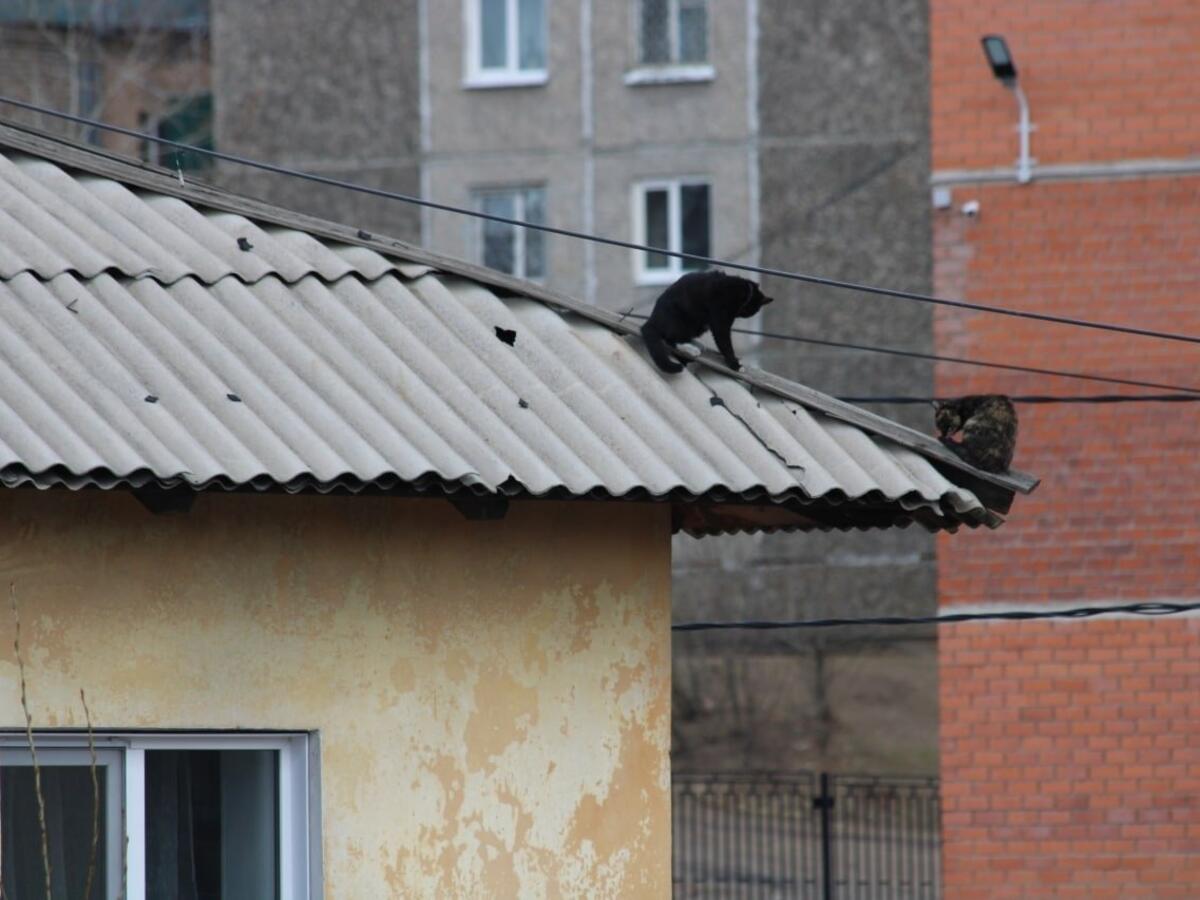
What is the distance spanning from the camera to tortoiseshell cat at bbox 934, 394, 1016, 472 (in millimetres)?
6824

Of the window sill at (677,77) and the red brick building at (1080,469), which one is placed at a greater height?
the window sill at (677,77)

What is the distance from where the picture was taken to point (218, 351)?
21.4 ft

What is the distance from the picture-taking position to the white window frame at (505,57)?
30.5 meters

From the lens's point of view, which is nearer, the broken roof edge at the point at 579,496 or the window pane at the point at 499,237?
the broken roof edge at the point at 579,496

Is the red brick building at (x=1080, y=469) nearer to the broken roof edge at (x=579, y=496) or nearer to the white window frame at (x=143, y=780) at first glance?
the broken roof edge at (x=579, y=496)

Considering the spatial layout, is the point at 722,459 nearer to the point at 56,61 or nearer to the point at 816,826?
the point at 816,826

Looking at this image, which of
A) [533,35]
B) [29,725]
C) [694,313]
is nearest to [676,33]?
[533,35]

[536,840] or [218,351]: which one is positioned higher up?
[218,351]

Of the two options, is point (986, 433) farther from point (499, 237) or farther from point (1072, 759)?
point (499, 237)

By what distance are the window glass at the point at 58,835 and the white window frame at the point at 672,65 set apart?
2452 cm

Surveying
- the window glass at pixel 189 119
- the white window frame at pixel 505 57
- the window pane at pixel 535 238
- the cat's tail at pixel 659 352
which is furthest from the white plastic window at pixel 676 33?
the cat's tail at pixel 659 352

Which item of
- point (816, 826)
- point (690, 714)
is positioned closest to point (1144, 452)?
point (816, 826)

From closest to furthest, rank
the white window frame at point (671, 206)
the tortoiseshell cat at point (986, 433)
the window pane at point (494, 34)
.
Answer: the tortoiseshell cat at point (986, 433) < the white window frame at point (671, 206) < the window pane at point (494, 34)

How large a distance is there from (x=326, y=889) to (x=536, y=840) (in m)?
0.65
